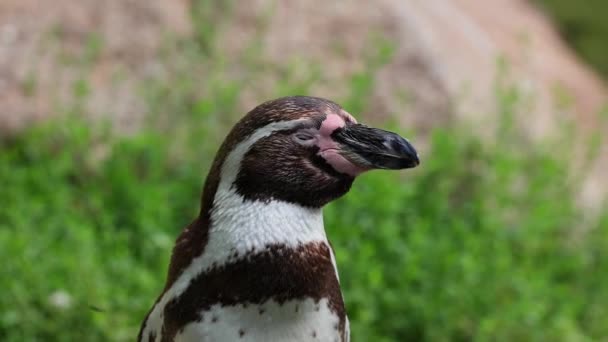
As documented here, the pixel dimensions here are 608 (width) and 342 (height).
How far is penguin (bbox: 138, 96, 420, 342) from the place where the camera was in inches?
61.4

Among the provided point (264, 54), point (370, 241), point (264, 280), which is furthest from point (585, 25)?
point (264, 280)

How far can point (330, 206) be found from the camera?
11.4ft

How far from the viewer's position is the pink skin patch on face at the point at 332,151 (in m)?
1.57

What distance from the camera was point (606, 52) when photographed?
7.03 metres

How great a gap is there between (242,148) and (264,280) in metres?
0.22

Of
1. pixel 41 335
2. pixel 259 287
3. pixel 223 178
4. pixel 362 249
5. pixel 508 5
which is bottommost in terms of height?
pixel 41 335

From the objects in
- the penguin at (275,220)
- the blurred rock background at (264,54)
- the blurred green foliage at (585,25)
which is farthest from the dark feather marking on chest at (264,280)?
the blurred green foliage at (585,25)

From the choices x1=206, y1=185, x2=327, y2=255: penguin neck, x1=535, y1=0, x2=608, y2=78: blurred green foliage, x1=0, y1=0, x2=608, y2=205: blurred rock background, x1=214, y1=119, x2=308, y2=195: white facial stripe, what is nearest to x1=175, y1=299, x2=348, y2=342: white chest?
x1=206, y1=185, x2=327, y2=255: penguin neck

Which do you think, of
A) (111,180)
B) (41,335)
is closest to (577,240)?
(111,180)

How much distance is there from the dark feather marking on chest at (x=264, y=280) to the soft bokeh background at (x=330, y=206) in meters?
1.33

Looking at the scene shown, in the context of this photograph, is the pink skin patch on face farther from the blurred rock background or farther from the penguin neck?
the blurred rock background

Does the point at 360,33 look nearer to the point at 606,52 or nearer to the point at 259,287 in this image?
the point at 259,287

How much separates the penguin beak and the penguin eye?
0.15 feet

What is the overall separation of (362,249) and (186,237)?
1.64 metres
